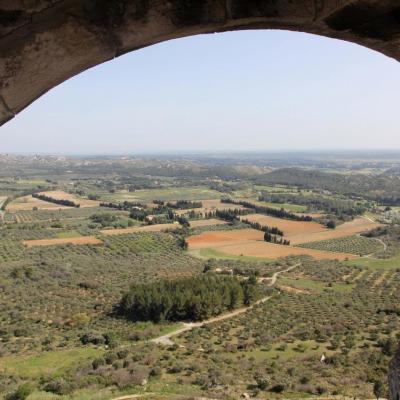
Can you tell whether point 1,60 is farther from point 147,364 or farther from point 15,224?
point 15,224

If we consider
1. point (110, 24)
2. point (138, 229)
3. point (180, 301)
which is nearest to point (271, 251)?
point (138, 229)

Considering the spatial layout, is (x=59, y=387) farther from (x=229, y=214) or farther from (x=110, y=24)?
(x=229, y=214)

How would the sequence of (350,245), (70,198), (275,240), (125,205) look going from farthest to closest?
(70,198) → (125,205) → (275,240) → (350,245)

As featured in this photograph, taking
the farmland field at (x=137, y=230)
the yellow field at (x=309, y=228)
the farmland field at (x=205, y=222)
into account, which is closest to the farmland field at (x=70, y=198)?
the farmland field at (x=205, y=222)

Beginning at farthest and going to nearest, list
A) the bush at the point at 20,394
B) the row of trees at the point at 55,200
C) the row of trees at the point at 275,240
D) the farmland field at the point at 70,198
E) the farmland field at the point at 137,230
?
the farmland field at the point at 70,198
the row of trees at the point at 55,200
the farmland field at the point at 137,230
the row of trees at the point at 275,240
the bush at the point at 20,394

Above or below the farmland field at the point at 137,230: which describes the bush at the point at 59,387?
above

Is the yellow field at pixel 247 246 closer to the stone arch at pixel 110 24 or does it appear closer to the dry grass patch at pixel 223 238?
the dry grass patch at pixel 223 238

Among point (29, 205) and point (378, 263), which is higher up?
point (29, 205)

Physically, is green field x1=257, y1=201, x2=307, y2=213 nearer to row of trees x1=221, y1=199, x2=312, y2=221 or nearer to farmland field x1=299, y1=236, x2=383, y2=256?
row of trees x1=221, y1=199, x2=312, y2=221
